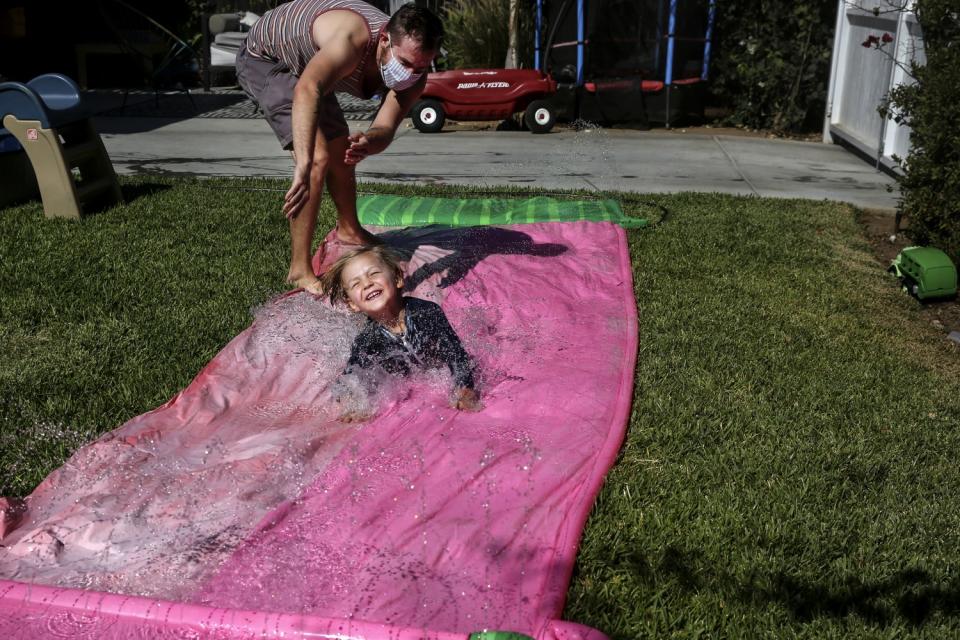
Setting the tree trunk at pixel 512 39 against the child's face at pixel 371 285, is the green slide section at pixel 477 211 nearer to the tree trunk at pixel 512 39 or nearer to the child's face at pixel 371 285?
the child's face at pixel 371 285

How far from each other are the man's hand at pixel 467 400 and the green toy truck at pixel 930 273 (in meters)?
2.99

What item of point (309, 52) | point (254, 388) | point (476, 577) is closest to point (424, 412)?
point (254, 388)

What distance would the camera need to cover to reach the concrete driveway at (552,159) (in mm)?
8570

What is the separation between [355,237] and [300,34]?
1322 millimetres

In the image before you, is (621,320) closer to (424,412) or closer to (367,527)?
(424,412)

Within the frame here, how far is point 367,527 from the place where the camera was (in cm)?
272

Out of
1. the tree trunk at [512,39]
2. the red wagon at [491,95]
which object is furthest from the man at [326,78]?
the tree trunk at [512,39]

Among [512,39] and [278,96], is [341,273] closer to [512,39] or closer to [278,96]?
[278,96]

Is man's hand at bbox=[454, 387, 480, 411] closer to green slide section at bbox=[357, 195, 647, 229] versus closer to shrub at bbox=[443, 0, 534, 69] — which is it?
green slide section at bbox=[357, 195, 647, 229]

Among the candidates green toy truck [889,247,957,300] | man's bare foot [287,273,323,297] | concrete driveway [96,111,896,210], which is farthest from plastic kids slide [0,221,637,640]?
concrete driveway [96,111,896,210]

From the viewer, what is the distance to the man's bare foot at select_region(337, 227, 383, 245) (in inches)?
219

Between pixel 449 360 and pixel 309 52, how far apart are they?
6.15 ft

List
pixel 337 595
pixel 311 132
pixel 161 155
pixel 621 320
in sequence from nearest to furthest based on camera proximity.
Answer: pixel 337 595, pixel 311 132, pixel 621 320, pixel 161 155

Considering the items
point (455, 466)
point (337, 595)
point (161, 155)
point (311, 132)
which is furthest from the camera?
point (161, 155)
